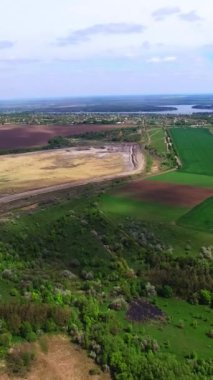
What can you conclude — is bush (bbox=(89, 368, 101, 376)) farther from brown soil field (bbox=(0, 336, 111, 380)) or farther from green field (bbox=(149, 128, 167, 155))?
green field (bbox=(149, 128, 167, 155))

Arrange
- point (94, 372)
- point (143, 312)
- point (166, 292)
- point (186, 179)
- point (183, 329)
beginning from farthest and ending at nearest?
point (186, 179) → point (166, 292) → point (143, 312) → point (183, 329) → point (94, 372)

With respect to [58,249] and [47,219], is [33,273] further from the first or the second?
[47,219]

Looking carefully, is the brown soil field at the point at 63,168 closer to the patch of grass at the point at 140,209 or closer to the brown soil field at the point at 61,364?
the patch of grass at the point at 140,209

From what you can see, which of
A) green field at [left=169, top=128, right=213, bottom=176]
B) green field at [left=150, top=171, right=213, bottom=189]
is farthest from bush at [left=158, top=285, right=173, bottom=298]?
green field at [left=169, top=128, right=213, bottom=176]

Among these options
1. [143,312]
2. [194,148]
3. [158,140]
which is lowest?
[143,312]

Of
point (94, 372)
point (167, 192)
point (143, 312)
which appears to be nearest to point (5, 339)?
point (94, 372)

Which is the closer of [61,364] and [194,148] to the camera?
[61,364]

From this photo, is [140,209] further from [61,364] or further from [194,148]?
[194,148]

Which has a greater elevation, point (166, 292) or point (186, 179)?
point (186, 179)
